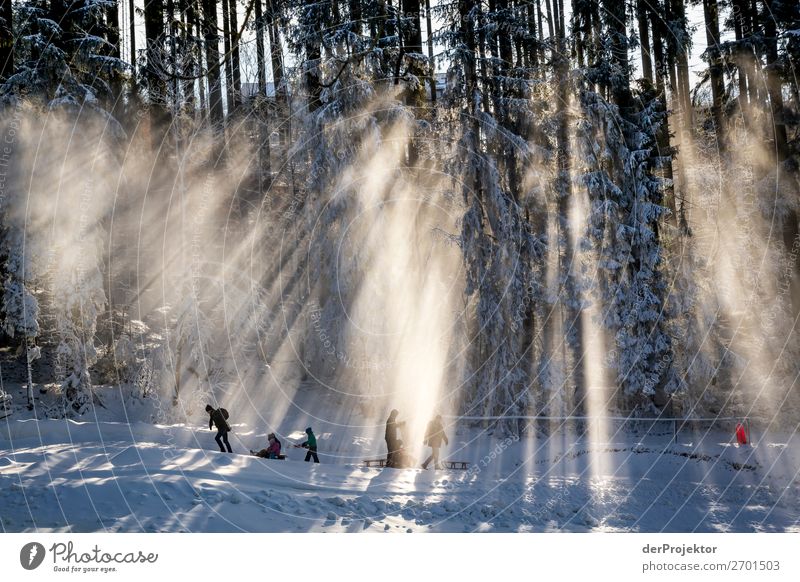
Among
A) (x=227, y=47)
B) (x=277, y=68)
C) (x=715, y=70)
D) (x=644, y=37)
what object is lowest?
(x=715, y=70)

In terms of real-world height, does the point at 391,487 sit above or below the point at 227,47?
below

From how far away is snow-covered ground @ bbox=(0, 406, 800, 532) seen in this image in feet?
31.3

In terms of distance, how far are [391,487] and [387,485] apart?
26 cm

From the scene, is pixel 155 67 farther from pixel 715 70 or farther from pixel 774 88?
pixel 774 88

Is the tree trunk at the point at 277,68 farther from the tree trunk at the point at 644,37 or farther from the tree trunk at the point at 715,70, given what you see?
the tree trunk at the point at 715,70

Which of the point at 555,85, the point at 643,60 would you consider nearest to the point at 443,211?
the point at 555,85

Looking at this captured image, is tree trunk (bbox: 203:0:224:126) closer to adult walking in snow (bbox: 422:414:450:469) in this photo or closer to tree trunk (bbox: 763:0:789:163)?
adult walking in snow (bbox: 422:414:450:469)

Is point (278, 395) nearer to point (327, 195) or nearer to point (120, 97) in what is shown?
point (327, 195)

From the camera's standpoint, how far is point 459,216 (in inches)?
987
